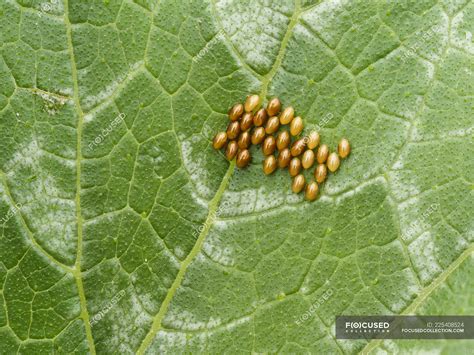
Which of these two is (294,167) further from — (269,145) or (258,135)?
(258,135)

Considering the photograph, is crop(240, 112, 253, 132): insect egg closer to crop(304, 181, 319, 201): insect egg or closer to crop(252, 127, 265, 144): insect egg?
crop(252, 127, 265, 144): insect egg

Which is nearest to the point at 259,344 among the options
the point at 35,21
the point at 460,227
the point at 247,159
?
the point at 247,159

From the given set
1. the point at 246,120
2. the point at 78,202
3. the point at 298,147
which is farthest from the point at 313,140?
the point at 78,202

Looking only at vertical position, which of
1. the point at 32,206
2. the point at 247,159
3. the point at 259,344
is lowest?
the point at 259,344

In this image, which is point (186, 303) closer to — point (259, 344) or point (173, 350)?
point (173, 350)

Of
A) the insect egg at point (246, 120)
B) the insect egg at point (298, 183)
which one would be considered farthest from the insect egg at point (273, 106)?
the insect egg at point (298, 183)

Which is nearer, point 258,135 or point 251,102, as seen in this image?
point 251,102
